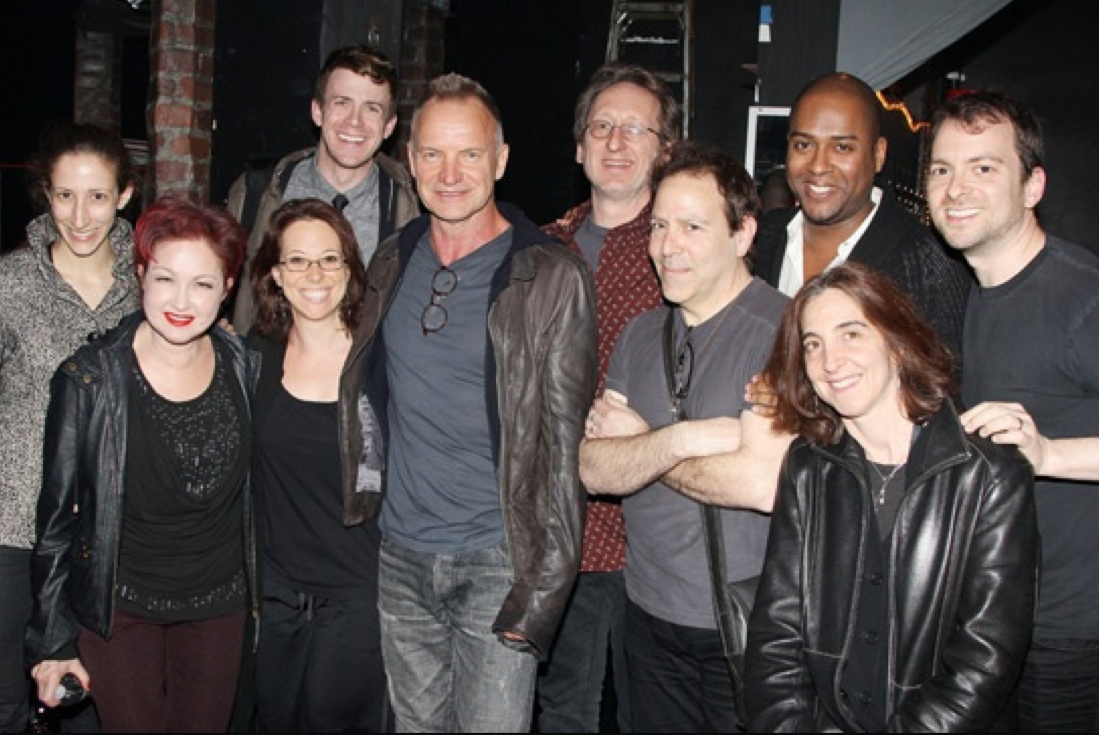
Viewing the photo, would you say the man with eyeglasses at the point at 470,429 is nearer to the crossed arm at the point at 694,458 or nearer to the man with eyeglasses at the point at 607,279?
the crossed arm at the point at 694,458

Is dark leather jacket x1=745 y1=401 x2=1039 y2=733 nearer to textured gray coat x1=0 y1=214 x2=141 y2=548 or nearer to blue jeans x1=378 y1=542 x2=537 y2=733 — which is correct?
blue jeans x1=378 y1=542 x2=537 y2=733

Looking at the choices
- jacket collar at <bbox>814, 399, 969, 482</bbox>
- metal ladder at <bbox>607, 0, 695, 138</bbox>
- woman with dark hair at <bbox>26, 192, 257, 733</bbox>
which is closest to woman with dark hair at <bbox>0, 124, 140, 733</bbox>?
woman with dark hair at <bbox>26, 192, 257, 733</bbox>

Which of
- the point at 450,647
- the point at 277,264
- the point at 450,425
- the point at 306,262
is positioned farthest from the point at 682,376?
the point at 277,264

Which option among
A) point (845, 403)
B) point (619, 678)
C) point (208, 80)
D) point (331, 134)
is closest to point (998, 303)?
point (845, 403)

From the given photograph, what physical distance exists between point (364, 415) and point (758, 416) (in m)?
1.10

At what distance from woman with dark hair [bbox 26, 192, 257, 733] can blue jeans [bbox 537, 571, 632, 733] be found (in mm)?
958

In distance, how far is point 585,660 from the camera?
3340 mm

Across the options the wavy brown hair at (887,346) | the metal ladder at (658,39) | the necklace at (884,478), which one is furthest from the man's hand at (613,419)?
the metal ladder at (658,39)

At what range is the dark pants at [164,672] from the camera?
9.46 ft

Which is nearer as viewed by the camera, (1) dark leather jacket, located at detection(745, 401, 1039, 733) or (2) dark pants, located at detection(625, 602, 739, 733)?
(1) dark leather jacket, located at detection(745, 401, 1039, 733)

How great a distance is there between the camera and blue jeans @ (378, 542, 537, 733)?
2885 mm

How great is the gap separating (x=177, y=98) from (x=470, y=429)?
270cm

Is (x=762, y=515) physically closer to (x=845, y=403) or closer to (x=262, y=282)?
(x=845, y=403)

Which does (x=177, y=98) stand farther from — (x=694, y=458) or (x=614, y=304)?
(x=694, y=458)
